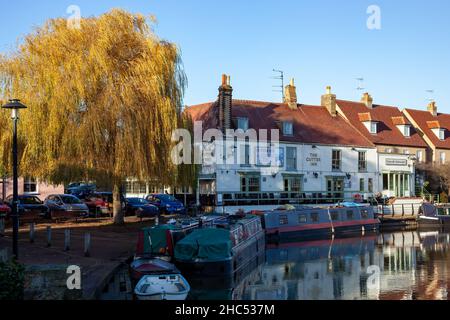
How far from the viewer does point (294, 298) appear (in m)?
19.2

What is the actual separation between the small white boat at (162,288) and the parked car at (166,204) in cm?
2390

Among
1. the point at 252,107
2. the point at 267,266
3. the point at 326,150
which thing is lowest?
the point at 267,266

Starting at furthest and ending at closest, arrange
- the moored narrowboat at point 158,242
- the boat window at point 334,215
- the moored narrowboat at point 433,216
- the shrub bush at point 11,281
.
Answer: the moored narrowboat at point 433,216 → the boat window at point 334,215 → the moored narrowboat at point 158,242 → the shrub bush at point 11,281

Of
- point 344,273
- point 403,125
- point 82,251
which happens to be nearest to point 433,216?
point 403,125

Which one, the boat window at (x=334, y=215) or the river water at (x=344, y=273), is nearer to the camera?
the river water at (x=344, y=273)

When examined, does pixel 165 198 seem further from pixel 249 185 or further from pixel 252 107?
pixel 252 107

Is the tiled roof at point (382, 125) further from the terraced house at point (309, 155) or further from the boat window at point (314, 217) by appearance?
the boat window at point (314, 217)

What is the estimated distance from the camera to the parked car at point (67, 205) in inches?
1379

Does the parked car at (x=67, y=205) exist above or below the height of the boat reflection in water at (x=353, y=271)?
above

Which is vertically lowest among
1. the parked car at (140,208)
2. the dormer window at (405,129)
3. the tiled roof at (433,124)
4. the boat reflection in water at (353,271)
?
the boat reflection in water at (353,271)

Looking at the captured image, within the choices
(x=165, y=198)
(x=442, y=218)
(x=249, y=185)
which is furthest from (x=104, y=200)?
(x=442, y=218)

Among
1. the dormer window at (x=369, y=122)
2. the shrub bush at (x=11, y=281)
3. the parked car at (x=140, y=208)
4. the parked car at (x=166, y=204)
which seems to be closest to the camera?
the shrub bush at (x=11, y=281)

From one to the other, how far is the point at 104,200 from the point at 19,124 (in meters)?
12.0

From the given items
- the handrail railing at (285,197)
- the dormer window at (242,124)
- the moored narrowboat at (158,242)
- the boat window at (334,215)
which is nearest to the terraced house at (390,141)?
the handrail railing at (285,197)
